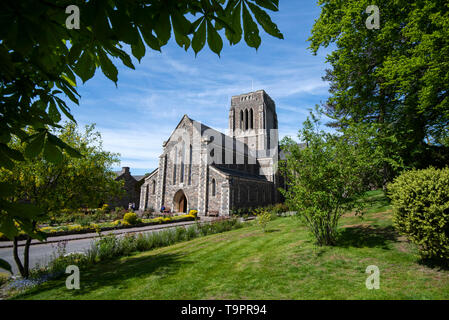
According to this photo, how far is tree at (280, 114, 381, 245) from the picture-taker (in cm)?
727

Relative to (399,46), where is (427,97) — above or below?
below

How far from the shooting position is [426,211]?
552 cm

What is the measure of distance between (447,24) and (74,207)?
49.5ft

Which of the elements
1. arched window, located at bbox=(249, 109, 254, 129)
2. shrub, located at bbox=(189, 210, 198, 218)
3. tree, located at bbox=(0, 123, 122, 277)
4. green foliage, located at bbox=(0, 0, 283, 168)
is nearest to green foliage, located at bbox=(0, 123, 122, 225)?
tree, located at bbox=(0, 123, 122, 277)

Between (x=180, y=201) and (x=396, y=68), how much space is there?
25.8 meters

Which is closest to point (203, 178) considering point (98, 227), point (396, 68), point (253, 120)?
point (98, 227)

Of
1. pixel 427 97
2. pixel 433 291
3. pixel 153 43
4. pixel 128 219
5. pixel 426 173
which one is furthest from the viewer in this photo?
pixel 128 219

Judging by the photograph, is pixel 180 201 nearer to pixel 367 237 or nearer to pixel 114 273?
pixel 114 273

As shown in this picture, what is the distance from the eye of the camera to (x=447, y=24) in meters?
8.06

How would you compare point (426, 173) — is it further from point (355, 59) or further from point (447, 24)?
point (355, 59)

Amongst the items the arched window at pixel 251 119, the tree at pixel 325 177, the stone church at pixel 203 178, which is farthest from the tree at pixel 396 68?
the arched window at pixel 251 119

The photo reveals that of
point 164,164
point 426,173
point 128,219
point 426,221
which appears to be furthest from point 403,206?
point 164,164

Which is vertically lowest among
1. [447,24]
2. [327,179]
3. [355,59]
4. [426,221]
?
[426,221]

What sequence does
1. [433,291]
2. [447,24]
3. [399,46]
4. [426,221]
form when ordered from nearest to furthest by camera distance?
[433,291], [426,221], [447,24], [399,46]
